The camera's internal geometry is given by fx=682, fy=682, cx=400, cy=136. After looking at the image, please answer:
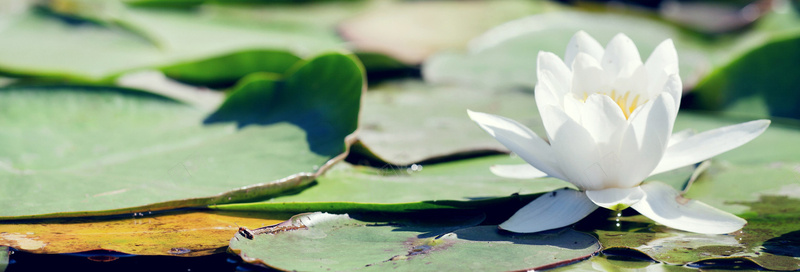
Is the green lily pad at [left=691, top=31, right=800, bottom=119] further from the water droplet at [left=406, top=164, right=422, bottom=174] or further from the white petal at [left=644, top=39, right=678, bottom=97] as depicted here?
the water droplet at [left=406, top=164, right=422, bottom=174]

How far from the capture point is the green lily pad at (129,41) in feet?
7.07

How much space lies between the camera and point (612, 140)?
3.73ft

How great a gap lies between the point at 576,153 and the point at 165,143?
0.96 metres

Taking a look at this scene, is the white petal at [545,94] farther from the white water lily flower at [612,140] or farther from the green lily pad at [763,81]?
the green lily pad at [763,81]

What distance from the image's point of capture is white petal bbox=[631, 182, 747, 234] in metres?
1.11

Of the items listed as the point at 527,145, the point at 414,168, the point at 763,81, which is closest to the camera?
→ the point at 527,145

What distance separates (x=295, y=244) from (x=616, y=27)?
6.71ft

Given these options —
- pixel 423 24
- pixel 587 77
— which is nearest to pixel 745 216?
pixel 587 77

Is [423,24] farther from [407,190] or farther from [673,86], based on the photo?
[673,86]

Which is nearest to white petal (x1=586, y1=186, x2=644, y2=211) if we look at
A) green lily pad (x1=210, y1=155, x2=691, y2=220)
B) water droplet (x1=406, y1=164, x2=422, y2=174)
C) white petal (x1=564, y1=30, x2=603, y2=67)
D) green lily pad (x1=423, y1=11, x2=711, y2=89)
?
green lily pad (x1=210, y1=155, x2=691, y2=220)

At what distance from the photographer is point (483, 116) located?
4.05 ft

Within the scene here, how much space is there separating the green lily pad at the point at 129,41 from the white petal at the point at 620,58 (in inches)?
43.8

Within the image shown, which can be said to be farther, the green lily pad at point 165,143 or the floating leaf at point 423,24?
the floating leaf at point 423,24

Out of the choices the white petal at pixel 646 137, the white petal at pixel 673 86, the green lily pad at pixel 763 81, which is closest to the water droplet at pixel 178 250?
the white petal at pixel 646 137
